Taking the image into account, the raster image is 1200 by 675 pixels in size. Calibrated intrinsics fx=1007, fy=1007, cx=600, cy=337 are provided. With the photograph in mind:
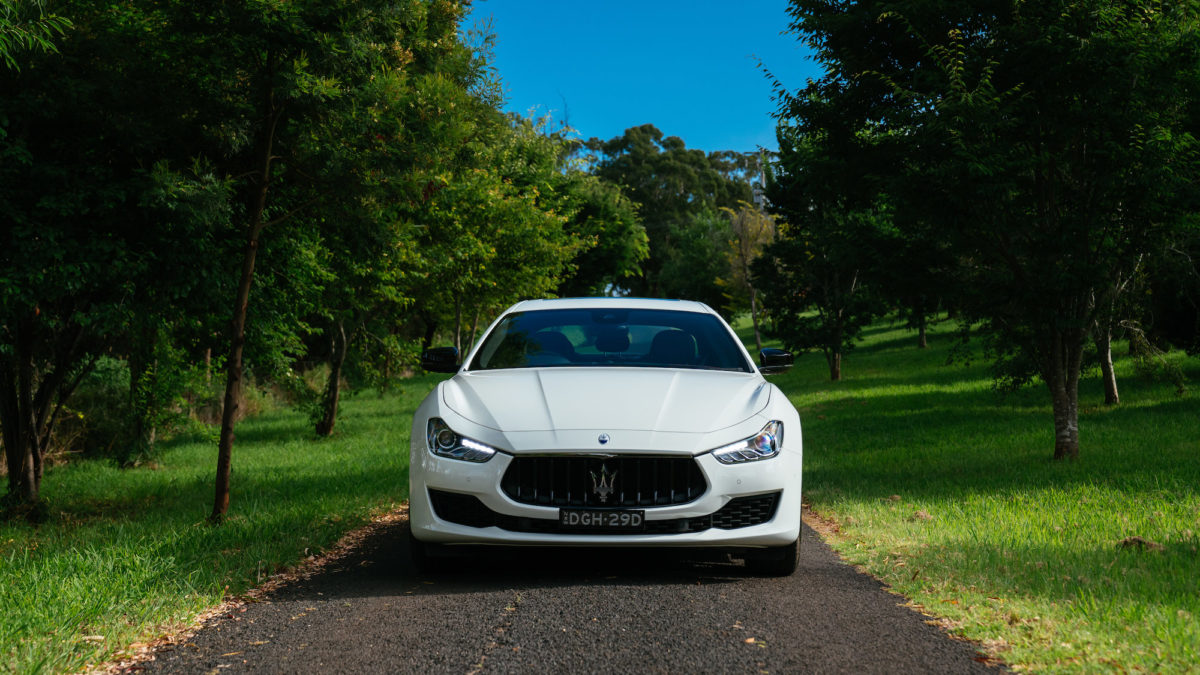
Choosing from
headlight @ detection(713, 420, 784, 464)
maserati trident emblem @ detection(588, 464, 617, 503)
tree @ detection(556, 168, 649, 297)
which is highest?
tree @ detection(556, 168, 649, 297)

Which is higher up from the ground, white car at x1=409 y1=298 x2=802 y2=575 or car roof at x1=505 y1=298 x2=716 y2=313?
car roof at x1=505 y1=298 x2=716 y2=313

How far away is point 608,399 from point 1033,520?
395 cm

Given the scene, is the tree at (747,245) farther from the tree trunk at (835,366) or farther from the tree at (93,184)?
the tree at (93,184)

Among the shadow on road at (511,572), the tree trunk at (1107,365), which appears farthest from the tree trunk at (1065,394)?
the shadow on road at (511,572)

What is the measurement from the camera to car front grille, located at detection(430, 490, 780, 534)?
201 inches

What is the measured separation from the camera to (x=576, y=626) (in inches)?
175

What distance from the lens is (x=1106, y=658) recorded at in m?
3.84

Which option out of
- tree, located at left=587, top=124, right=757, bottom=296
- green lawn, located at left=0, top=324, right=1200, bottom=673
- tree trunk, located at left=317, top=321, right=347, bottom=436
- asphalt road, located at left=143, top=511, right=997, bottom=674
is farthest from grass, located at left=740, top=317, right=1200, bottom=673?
tree, located at left=587, top=124, right=757, bottom=296

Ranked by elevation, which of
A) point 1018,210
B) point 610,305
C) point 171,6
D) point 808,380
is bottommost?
point 808,380

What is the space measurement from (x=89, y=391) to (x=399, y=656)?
17.8 meters

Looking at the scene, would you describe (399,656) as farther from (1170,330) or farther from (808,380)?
(808,380)

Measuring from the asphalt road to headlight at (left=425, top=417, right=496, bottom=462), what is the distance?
58 centimetres

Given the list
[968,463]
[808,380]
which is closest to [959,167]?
[968,463]

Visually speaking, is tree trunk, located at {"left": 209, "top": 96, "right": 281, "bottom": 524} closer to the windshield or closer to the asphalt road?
the windshield
